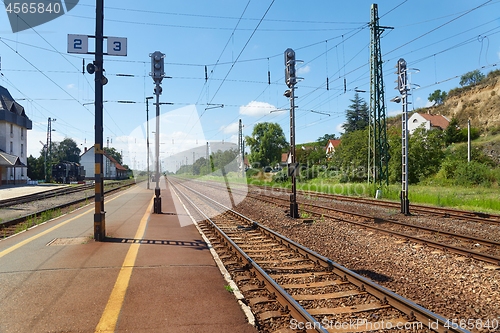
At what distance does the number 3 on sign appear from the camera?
9773 mm

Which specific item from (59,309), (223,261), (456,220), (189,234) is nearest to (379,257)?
(223,261)

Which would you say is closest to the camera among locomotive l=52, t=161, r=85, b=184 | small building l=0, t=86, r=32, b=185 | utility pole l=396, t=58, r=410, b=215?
utility pole l=396, t=58, r=410, b=215

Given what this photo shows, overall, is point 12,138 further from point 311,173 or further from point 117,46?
point 117,46

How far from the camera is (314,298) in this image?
5801 mm

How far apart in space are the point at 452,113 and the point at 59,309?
92.9 metres

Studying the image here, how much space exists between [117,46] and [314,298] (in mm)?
8061

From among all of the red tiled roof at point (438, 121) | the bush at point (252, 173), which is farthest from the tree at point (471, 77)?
the bush at point (252, 173)

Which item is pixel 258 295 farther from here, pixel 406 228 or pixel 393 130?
pixel 393 130

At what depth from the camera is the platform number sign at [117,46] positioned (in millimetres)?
10008

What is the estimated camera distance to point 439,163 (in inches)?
1362

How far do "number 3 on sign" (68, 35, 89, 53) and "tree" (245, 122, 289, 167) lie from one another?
62.6 metres

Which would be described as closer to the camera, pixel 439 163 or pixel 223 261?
pixel 223 261

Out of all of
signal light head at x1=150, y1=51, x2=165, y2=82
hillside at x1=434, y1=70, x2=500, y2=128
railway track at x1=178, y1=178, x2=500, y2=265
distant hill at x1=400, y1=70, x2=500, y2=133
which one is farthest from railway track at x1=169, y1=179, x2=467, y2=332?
hillside at x1=434, y1=70, x2=500, y2=128

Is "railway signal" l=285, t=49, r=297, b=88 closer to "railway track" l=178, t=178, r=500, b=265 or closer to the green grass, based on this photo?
"railway track" l=178, t=178, r=500, b=265
